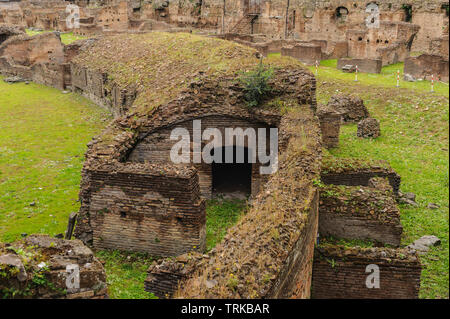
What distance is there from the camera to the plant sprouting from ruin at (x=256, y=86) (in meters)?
11.1

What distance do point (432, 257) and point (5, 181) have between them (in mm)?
10179

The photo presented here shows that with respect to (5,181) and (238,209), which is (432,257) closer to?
(238,209)

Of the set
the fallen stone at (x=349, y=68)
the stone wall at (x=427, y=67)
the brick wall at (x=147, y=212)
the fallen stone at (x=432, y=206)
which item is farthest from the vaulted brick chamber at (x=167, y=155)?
the stone wall at (x=427, y=67)

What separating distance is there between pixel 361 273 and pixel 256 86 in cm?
538

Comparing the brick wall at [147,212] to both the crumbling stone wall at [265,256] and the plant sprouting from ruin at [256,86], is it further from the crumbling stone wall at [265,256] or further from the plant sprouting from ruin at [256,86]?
the plant sprouting from ruin at [256,86]

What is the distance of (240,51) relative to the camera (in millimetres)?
14062

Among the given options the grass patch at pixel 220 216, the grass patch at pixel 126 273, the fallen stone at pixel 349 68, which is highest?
the fallen stone at pixel 349 68

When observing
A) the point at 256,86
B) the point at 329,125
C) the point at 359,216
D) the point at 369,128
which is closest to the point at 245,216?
the point at 359,216

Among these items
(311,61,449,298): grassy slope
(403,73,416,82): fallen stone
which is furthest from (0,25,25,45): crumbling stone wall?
(403,73,416,82): fallen stone

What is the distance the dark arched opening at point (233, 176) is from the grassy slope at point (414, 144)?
3.01 meters

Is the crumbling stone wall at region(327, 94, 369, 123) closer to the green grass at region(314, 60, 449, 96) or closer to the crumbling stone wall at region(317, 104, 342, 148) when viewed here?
the green grass at region(314, 60, 449, 96)

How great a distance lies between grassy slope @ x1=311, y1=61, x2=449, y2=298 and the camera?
9.00m

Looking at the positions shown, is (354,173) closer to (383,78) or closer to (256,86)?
(256,86)
